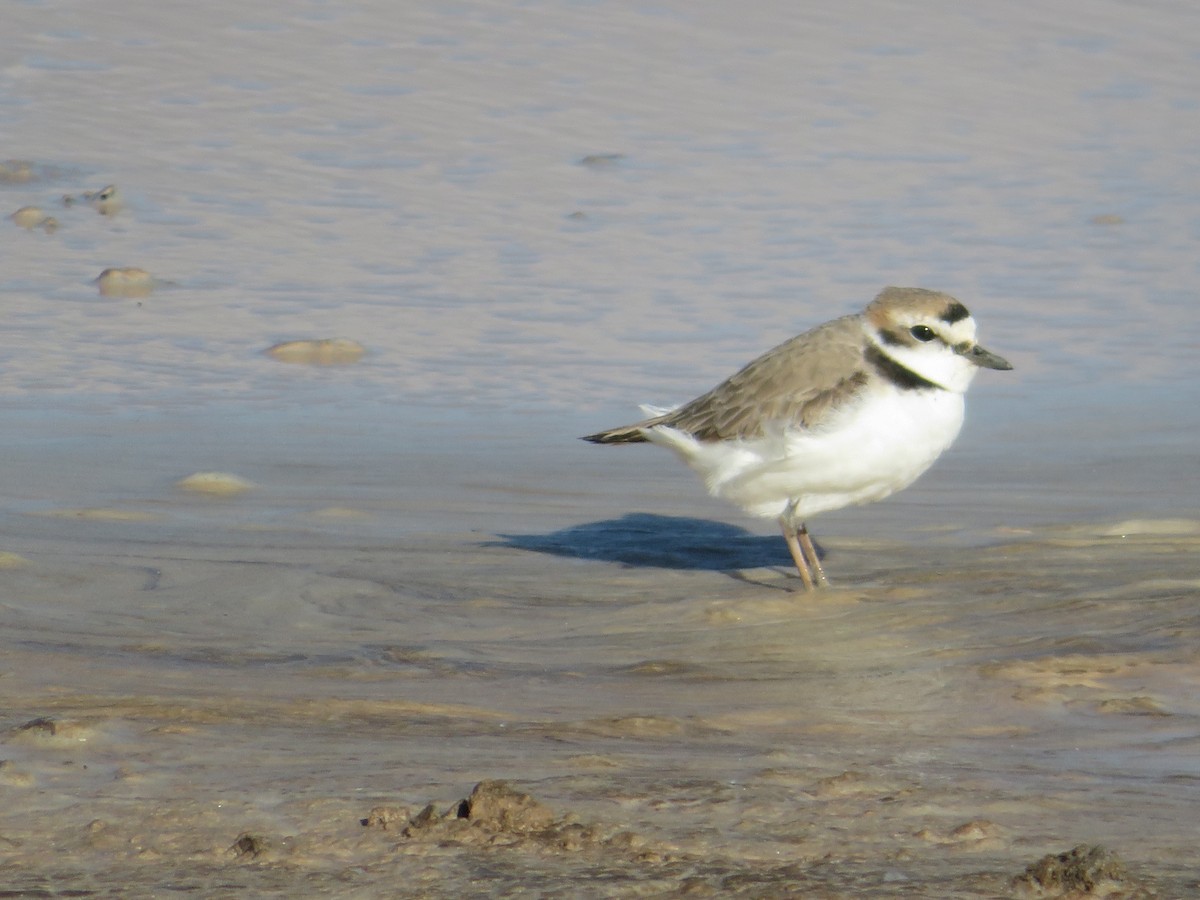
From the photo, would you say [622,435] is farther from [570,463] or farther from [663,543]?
[570,463]

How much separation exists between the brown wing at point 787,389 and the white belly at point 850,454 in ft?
0.19

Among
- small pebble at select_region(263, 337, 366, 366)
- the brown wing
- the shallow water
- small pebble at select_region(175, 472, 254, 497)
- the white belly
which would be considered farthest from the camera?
small pebble at select_region(263, 337, 366, 366)

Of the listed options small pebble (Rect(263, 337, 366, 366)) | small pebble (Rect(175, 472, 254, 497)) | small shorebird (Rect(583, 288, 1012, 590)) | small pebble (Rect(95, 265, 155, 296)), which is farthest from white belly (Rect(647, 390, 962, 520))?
small pebble (Rect(95, 265, 155, 296))

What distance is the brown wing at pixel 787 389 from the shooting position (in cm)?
556

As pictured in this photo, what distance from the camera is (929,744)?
3957 mm

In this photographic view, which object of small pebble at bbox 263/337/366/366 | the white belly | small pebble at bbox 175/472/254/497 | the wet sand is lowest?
small pebble at bbox 175/472/254/497

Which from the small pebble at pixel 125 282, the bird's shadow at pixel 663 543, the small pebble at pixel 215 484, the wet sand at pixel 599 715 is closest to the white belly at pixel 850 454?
the wet sand at pixel 599 715

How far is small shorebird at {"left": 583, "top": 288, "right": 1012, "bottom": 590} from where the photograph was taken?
546cm

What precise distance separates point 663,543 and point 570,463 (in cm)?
102

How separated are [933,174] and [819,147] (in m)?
0.86

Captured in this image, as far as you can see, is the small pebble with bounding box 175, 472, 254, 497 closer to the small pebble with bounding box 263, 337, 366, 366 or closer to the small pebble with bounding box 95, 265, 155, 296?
the small pebble with bounding box 263, 337, 366, 366

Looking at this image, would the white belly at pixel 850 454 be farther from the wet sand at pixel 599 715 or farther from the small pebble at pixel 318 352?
the small pebble at pixel 318 352

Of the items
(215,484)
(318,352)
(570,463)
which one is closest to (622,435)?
(570,463)

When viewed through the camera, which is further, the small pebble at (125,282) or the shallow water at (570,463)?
the small pebble at (125,282)
